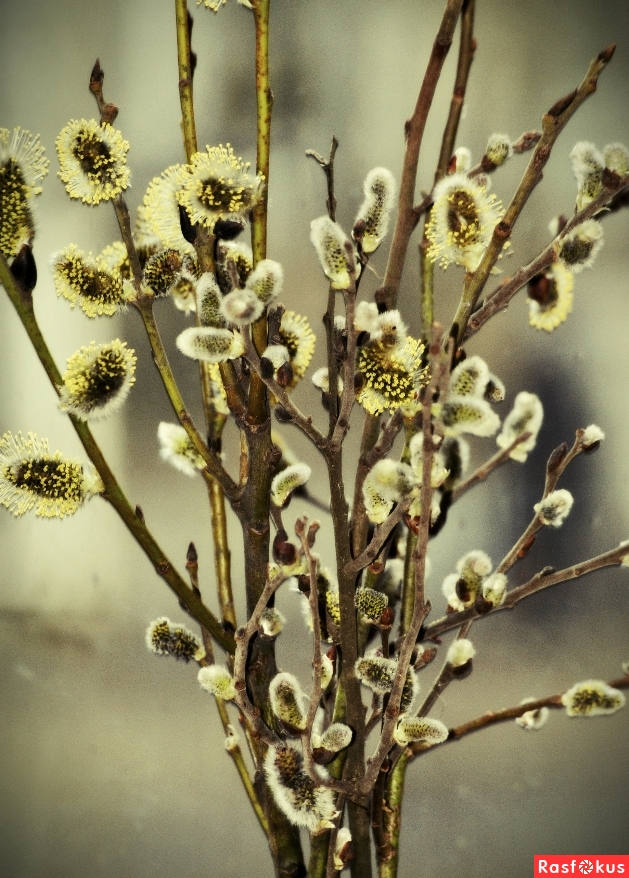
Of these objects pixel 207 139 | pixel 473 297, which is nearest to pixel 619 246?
→ pixel 473 297

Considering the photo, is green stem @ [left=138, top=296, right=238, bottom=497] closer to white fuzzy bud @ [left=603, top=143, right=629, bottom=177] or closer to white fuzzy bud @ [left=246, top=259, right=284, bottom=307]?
white fuzzy bud @ [left=246, top=259, right=284, bottom=307]

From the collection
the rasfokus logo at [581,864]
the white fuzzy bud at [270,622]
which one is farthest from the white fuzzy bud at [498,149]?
the rasfokus logo at [581,864]

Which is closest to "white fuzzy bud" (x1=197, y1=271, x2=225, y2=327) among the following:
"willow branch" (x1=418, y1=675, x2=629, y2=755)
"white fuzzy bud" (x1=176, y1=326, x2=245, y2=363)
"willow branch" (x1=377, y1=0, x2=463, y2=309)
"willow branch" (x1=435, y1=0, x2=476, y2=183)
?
"white fuzzy bud" (x1=176, y1=326, x2=245, y2=363)

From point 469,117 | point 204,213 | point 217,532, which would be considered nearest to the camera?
point 204,213

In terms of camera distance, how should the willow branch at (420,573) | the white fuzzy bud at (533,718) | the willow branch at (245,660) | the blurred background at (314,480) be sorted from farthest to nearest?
1. the blurred background at (314,480)
2. the white fuzzy bud at (533,718)
3. the willow branch at (245,660)
4. the willow branch at (420,573)

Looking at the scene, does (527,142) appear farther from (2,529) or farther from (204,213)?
(2,529)

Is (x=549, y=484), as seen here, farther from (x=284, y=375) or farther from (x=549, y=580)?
(x=284, y=375)

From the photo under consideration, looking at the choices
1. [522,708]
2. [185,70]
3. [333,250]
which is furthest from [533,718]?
[185,70]

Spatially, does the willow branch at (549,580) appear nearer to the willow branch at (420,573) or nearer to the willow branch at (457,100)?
the willow branch at (420,573)
